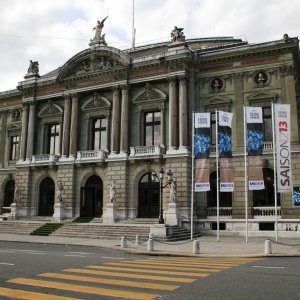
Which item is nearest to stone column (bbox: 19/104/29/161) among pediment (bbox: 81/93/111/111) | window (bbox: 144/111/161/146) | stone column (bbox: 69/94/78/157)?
stone column (bbox: 69/94/78/157)

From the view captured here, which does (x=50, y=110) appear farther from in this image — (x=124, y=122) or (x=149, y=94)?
(x=149, y=94)

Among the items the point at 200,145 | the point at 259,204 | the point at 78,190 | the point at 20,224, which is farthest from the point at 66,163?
the point at 259,204

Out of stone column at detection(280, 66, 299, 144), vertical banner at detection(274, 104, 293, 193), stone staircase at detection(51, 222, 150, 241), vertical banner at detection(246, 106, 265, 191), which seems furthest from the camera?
stone column at detection(280, 66, 299, 144)

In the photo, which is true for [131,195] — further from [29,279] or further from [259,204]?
[29,279]

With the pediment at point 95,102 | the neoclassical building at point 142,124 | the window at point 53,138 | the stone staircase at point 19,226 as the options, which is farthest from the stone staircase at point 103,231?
the pediment at point 95,102

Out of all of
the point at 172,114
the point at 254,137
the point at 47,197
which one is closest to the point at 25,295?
the point at 254,137

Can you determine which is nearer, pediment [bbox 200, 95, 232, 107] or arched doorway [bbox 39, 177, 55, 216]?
pediment [bbox 200, 95, 232, 107]

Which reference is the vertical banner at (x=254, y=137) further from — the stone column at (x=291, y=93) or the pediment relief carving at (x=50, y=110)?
the pediment relief carving at (x=50, y=110)

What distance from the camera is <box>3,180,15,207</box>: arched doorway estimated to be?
4538 cm

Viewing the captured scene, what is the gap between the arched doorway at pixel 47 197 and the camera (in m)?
41.0

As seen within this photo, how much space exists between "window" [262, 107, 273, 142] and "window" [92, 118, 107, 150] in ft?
50.6

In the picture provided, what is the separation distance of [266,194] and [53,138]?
22987 mm

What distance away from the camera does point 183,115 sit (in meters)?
35.0

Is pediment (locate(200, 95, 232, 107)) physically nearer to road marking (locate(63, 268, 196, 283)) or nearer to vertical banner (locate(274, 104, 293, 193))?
vertical banner (locate(274, 104, 293, 193))
